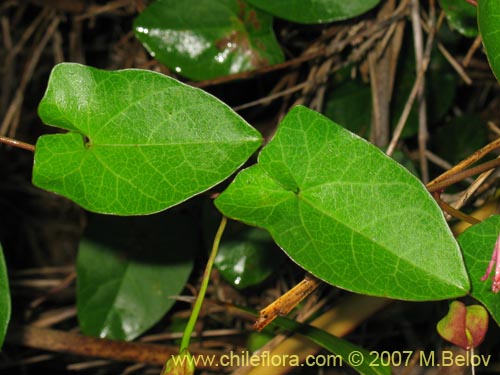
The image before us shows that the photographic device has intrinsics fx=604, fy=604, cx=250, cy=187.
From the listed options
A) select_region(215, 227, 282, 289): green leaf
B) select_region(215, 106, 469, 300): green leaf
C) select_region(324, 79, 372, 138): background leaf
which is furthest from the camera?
select_region(324, 79, 372, 138): background leaf

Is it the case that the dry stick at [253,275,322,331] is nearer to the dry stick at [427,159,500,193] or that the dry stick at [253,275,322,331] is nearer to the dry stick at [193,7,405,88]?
the dry stick at [427,159,500,193]

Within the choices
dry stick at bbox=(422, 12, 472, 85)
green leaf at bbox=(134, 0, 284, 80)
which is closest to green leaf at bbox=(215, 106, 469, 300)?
green leaf at bbox=(134, 0, 284, 80)

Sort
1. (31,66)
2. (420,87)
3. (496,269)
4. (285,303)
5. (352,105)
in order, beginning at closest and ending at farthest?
(496,269) < (285,303) < (420,87) < (352,105) < (31,66)

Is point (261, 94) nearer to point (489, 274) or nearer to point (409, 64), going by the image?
point (409, 64)

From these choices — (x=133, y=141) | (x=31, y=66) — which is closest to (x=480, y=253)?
(x=133, y=141)

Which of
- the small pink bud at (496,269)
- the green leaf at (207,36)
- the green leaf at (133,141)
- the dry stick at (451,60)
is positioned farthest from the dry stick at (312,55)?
the small pink bud at (496,269)

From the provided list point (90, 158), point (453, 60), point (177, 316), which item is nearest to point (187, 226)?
point (177, 316)

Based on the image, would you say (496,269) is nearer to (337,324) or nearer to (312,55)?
(337,324)
